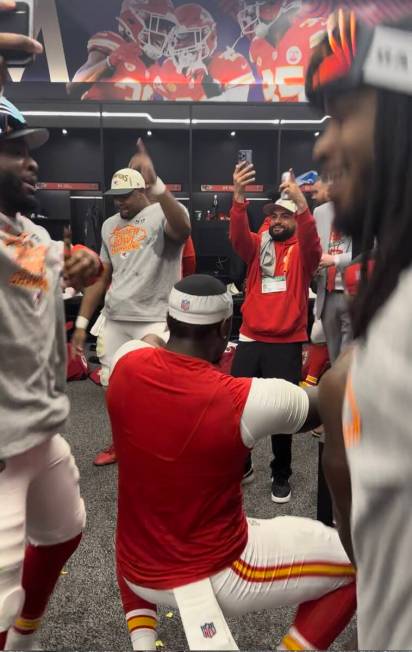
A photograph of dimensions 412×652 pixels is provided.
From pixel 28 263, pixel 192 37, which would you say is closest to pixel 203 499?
pixel 28 263

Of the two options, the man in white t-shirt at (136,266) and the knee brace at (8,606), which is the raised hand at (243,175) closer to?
the man in white t-shirt at (136,266)

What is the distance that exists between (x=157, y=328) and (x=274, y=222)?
85 cm

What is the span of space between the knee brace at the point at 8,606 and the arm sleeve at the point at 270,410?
648mm

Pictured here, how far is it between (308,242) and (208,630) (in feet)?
5.49

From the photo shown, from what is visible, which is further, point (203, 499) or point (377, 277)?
point (203, 499)

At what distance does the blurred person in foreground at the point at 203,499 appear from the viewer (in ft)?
3.77

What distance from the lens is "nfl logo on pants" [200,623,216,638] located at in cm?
104

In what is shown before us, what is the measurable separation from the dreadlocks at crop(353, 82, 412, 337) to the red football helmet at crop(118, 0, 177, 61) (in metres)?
5.92

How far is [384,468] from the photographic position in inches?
16.1

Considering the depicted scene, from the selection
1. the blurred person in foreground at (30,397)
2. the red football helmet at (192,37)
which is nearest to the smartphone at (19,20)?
the blurred person in foreground at (30,397)

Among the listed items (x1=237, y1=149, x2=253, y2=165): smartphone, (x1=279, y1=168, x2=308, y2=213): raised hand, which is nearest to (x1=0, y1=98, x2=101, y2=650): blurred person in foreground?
(x1=279, y1=168, x2=308, y2=213): raised hand

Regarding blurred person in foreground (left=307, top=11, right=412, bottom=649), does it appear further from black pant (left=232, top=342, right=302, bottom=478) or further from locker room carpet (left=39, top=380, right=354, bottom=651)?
black pant (left=232, top=342, right=302, bottom=478)

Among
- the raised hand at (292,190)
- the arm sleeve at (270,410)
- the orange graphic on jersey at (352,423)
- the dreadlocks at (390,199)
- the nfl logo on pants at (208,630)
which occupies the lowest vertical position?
the nfl logo on pants at (208,630)

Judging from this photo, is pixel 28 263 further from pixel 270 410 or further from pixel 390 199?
pixel 390 199
